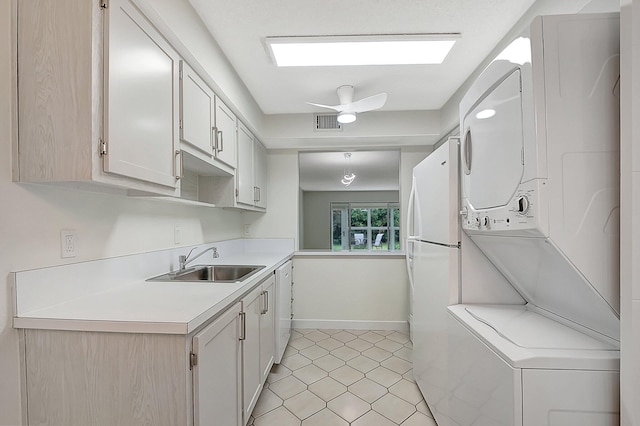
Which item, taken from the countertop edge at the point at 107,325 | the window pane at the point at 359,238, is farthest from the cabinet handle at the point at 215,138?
the window pane at the point at 359,238

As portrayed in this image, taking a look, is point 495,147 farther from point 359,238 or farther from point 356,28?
point 359,238

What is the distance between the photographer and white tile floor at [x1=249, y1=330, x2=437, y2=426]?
6.38 feet

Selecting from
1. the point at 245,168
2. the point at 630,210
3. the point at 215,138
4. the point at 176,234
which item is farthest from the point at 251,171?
the point at 630,210

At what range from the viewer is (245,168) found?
2760 mm

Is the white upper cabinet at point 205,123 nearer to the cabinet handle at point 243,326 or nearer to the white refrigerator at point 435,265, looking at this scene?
the cabinet handle at point 243,326

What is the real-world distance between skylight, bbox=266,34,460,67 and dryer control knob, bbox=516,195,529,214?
135cm

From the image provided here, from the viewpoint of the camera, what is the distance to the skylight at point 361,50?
1.94 metres

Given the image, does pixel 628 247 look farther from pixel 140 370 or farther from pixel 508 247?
pixel 140 370

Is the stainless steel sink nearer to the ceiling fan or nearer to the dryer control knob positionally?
the ceiling fan

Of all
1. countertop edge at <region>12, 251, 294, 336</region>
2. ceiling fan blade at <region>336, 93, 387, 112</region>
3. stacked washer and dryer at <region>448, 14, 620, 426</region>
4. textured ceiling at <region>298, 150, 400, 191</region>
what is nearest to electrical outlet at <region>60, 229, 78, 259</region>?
countertop edge at <region>12, 251, 294, 336</region>

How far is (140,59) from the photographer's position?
1.25 metres

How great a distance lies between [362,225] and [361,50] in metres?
7.44

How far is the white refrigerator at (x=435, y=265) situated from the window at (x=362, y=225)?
22.7ft

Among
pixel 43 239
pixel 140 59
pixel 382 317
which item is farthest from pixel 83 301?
pixel 382 317
